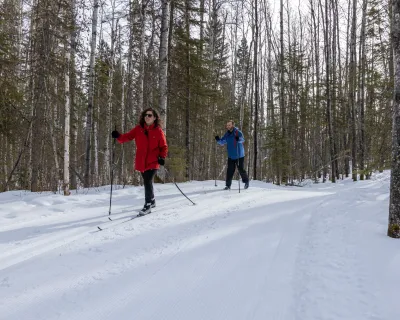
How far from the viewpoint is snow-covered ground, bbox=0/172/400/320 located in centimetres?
239

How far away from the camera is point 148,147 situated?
5777 millimetres

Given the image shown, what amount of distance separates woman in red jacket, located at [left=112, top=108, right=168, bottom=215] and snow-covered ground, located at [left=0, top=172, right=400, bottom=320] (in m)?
0.72

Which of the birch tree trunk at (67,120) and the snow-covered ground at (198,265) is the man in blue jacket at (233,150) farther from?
the birch tree trunk at (67,120)

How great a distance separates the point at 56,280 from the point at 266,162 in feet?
47.2

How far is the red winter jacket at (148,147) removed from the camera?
5.72 m

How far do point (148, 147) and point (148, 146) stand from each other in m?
0.02

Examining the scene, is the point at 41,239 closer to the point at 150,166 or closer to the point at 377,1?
the point at 150,166

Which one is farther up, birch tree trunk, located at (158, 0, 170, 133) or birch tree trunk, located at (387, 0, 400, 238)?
birch tree trunk, located at (158, 0, 170, 133)

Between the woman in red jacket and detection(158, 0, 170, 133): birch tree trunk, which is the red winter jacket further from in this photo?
detection(158, 0, 170, 133): birch tree trunk

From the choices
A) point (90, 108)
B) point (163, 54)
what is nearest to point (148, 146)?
point (163, 54)

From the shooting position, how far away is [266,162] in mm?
16141

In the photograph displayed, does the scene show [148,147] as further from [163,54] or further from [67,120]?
[163,54]

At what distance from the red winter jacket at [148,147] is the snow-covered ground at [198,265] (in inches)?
38.7

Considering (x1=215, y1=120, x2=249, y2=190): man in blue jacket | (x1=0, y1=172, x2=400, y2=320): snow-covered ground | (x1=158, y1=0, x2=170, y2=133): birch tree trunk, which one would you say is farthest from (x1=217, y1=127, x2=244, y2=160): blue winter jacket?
(x1=0, y1=172, x2=400, y2=320): snow-covered ground
